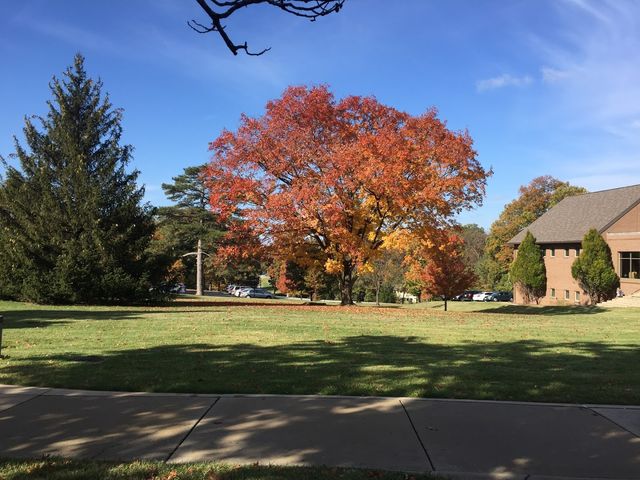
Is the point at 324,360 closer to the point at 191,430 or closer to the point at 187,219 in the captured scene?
the point at 191,430

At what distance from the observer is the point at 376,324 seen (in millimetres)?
15391

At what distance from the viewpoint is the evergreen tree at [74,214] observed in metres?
22.9

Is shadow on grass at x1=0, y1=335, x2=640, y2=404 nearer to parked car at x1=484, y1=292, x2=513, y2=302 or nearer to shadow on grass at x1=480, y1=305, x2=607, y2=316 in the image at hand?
shadow on grass at x1=480, y1=305, x2=607, y2=316

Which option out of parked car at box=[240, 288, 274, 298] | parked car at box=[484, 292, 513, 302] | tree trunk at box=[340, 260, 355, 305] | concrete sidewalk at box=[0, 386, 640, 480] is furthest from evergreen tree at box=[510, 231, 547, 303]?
concrete sidewalk at box=[0, 386, 640, 480]

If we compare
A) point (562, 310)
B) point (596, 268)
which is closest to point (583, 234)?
point (596, 268)

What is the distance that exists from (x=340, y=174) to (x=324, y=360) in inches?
556

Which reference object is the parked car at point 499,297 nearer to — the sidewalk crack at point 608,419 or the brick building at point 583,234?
the brick building at point 583,234

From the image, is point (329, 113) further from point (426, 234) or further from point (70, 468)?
point (70, 468)

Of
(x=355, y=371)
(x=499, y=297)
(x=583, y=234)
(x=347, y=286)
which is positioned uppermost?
(x=583, y=234)

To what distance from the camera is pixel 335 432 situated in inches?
196

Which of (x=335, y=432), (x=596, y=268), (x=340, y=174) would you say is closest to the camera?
(x=335, y=432)

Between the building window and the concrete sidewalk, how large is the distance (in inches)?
1354

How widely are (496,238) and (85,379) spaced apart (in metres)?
65.8

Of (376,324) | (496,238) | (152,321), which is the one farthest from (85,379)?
(496,238)
